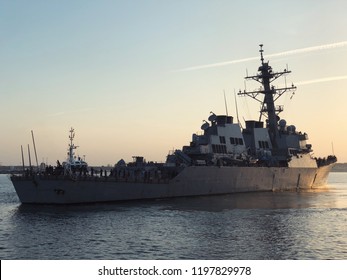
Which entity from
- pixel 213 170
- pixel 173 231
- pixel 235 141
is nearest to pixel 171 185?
pixel 213 170

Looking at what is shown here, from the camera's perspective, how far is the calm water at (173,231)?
16578 millimetres

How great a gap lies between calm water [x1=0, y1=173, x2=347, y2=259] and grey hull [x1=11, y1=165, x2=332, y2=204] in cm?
111

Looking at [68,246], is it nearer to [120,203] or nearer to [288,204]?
[120,203]

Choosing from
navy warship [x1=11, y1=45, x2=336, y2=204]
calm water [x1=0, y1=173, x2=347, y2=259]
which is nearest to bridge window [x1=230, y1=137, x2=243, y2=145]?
navy warship [x1=11, y1=45, x2=336, y2=204]

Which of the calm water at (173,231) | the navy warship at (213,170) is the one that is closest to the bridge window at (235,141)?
the navy warship at (213,170)

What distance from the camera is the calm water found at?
16578 millimetres

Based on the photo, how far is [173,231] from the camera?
2109 centimetres

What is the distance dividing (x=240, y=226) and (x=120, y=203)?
42.8ft

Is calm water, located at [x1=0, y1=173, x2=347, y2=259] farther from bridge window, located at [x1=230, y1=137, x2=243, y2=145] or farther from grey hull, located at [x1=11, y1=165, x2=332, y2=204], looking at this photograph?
bridge window, located at [x1=230, y1=137, x2=243, y2=145]

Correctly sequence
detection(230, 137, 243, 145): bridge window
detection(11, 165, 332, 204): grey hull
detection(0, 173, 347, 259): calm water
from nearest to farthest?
detection(0, 173, 347, 259): calm water < detection(11, 165, 332, 204): grey hull < detection(230, 137, 243, 145): bridge window

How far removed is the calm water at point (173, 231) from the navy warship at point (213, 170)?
1533 mm

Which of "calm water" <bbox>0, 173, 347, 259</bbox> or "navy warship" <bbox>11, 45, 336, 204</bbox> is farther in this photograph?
"navy warship" <bbox>11, 45, 336, 204</bbox>

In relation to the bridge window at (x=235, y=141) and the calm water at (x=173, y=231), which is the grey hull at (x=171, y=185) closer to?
the calm water at (x=173, y=231)

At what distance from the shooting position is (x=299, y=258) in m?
15.6
